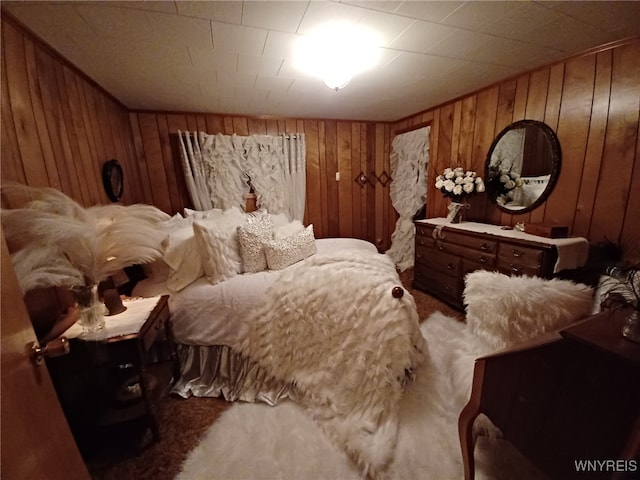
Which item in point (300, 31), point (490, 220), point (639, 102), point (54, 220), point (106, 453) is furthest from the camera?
point (490, 220)

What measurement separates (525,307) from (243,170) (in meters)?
2.93

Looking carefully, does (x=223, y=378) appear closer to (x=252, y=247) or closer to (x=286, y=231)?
(x=252, y=247)

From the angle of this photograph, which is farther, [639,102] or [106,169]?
[106,169]

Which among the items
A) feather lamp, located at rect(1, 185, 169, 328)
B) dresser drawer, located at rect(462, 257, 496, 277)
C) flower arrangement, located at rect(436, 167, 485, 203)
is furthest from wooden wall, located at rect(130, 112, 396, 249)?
feather lamp, located at rect(1, 185, 169, 328)

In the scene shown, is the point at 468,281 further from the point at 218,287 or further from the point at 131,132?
the point at 131,132

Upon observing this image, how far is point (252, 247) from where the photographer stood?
6.38ft

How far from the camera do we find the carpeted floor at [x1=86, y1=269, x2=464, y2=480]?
1.16 metres

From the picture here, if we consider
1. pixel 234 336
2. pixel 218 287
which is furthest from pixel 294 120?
pixel 234 336

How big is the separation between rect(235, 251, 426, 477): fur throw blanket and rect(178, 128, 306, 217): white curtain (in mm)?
1643

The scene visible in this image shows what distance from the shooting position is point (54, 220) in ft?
3.21

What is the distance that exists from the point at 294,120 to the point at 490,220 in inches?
103

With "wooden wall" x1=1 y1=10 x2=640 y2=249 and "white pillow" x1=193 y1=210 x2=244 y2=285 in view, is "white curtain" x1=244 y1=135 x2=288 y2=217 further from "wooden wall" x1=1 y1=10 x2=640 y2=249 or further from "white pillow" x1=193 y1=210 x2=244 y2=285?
"white pillow" x1=193 y1=210 x2=244 y2=285

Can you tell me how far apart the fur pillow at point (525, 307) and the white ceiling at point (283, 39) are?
56.2 inches

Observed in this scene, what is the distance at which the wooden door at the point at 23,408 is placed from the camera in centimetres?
58
